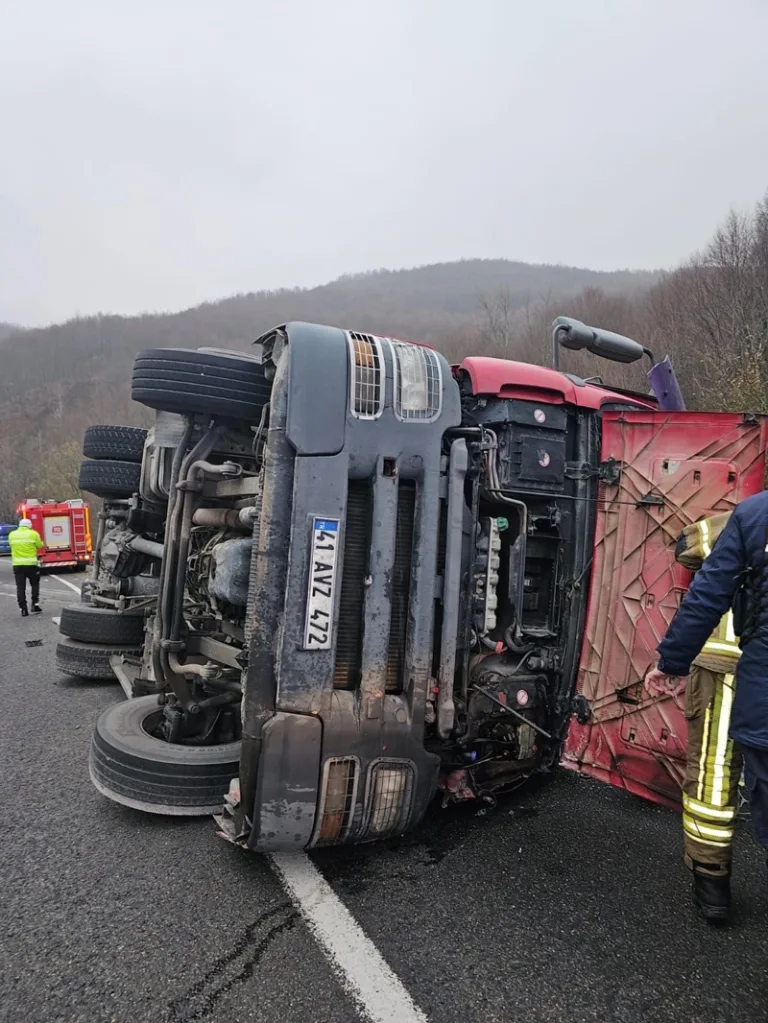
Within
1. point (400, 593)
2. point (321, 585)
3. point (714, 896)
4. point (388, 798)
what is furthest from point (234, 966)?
point (714, 896)

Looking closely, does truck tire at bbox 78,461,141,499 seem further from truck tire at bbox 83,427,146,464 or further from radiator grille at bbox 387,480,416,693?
radiator grille at bbox 387,480,416,693

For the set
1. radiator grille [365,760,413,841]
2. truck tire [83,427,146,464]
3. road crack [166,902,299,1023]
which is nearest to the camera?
road crack [166,902,299,1023]

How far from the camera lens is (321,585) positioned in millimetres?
2541

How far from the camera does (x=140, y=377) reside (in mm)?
3279

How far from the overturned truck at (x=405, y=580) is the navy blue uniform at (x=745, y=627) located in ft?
1.97

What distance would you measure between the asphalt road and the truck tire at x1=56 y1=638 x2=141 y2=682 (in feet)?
7.47

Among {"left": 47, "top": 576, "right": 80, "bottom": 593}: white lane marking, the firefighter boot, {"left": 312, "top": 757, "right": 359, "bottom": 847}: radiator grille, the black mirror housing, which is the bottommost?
{"left": 47, "top": 576, "right": 80, "bottom": 593}: white lane marking

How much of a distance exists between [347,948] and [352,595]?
1187mm

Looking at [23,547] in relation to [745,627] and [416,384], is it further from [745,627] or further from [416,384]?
[745,627]

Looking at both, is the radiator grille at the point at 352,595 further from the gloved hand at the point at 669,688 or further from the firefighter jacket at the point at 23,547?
the firefighter jacket at the point at 23,547

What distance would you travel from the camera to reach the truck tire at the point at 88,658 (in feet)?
18.2

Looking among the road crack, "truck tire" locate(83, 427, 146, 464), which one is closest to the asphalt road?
the road crack

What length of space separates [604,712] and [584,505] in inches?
37.6

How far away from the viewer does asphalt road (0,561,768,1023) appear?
193 cm
